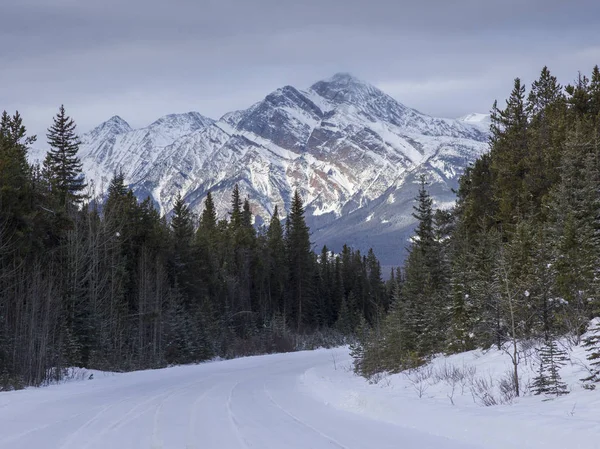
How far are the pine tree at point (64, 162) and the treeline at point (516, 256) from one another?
24.5m

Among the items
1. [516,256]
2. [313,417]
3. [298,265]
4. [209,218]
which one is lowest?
[313,417]

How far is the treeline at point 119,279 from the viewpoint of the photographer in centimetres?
2292

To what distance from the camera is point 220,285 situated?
208 ft

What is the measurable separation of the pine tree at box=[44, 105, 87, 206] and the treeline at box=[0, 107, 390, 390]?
10 cm

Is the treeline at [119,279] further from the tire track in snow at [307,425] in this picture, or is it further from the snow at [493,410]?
the snow at [493,410]

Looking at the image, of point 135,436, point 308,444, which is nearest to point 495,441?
point 308,444

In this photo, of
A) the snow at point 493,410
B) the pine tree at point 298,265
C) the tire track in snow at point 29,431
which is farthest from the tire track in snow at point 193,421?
the pine tree at point 298,265

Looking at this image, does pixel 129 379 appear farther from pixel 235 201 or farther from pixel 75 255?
pixel 235 201

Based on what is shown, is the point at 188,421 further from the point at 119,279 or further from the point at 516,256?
the point at 119,279

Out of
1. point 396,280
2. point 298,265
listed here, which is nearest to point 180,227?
point 396,280

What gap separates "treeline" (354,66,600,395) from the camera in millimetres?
16875

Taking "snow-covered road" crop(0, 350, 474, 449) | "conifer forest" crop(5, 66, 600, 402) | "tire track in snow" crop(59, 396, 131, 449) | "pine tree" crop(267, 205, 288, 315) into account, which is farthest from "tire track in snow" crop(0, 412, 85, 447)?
"pine tree" crop(267, 205, 288, 315)

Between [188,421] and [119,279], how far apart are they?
2974cm

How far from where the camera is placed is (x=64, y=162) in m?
44.0
